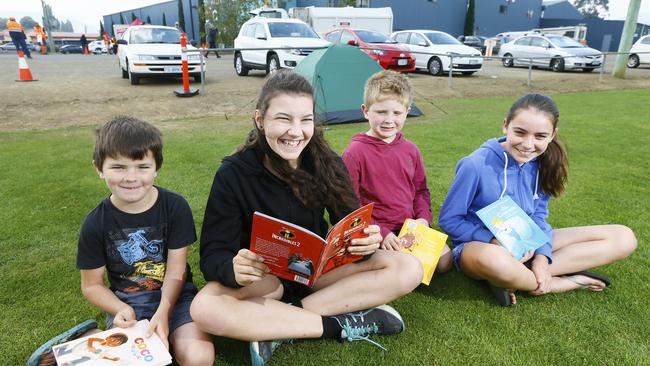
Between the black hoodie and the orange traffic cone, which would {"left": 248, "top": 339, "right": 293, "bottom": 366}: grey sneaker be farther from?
the orange traffic cone

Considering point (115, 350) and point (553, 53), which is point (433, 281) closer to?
point (115, 350)

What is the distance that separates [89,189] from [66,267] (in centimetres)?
144

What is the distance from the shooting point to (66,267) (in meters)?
2.55

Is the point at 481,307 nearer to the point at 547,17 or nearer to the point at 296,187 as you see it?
the point at 296,187

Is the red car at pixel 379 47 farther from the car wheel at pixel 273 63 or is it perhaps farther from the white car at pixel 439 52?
the car wheel at pixel 273 63

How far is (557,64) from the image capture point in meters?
14.0

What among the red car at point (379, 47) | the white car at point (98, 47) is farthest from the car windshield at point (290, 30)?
the white car at point (98, 47)

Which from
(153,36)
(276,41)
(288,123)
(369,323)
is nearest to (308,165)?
(288,123)

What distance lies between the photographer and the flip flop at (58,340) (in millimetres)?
1556

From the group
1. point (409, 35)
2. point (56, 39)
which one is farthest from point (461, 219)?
point (56, 39)

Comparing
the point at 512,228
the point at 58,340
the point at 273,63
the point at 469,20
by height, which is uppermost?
the point at 469,20

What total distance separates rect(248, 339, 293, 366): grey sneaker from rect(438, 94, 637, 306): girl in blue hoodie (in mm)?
1074

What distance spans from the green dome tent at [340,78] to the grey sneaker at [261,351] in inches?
207

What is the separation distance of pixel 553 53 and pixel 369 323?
15117 millimetres
